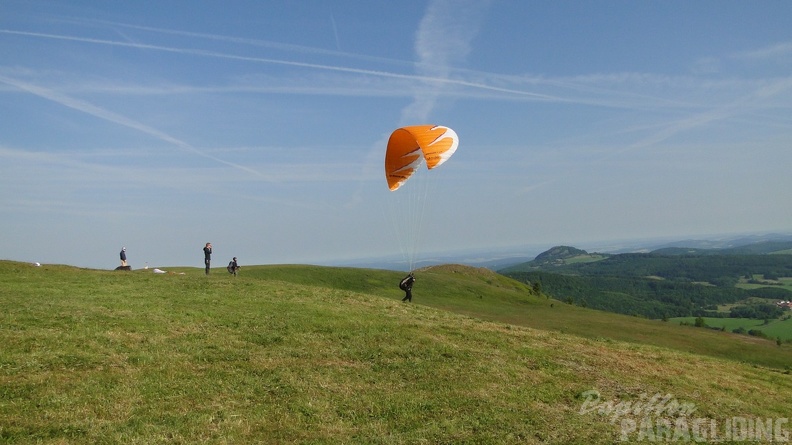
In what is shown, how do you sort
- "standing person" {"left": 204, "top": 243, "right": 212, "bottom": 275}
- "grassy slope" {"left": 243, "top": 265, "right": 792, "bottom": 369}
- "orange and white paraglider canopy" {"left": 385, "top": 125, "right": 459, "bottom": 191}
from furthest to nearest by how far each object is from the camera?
"standing person" {"left": 204, "top": 243, "right": 212, "bottom": 275}
"grassy slope" {"left": 243, "top": 265, "right": 792, "bottom": 369}
"orange and white paraglider canopy" {"left": 385, "top": 125, "right": 459, "bottom": 191}

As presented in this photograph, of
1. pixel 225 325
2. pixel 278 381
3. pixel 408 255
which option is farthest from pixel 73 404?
pixel 408 255

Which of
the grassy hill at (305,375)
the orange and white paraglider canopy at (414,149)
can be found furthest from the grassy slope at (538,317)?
the orange and white paraglider canopy at (414,149)

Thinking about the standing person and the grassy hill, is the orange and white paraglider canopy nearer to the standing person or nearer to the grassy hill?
the grassy hill

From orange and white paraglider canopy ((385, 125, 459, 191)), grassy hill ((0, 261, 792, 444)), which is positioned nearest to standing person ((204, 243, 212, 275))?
grassy hill ((0, 261, 792, 444))

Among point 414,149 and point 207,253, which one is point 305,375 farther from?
point 207,253

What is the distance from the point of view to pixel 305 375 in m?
15.2

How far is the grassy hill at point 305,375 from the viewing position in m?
11.6

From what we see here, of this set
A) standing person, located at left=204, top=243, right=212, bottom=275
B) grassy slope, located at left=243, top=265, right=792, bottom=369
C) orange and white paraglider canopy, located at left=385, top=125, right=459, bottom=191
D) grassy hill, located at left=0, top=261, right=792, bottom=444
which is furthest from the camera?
standing person, located at left=204, top=243, right=212, bottom=275

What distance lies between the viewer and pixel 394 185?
3156 centimetres

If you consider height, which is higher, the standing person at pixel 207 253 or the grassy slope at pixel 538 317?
the standing person at pixel 207 253

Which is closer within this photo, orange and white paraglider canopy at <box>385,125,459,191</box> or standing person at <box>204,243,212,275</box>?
orange and white paraglider canopy at <box>385,125,459,191</box>

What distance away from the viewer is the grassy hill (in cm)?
1161

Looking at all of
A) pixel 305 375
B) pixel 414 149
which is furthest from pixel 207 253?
pixel 305 375

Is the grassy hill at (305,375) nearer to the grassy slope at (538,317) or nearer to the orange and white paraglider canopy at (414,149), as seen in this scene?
the orange and white paraglider canopy at (414,149)
